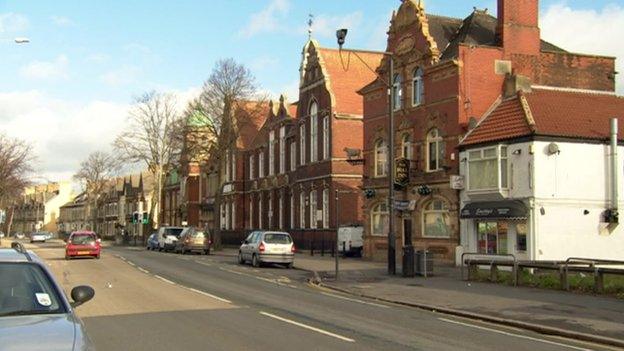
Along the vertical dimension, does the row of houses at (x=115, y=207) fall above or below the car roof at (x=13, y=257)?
above

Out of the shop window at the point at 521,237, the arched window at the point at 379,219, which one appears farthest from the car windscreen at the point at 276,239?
the shop window at the point at 521,237

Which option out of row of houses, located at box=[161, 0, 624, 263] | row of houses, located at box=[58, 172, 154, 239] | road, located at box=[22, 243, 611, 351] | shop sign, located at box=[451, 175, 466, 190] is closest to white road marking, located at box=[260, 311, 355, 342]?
road, located at box=[22, 243, 611, 351]

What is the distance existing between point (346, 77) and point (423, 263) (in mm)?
26687

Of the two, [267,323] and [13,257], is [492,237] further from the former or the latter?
[13,257]

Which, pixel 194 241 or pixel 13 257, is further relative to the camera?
pixel 194 241

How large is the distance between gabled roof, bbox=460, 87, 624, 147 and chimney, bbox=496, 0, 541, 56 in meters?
2.24

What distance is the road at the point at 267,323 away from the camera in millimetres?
10523

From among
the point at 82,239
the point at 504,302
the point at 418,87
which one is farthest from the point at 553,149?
the point at 82,239

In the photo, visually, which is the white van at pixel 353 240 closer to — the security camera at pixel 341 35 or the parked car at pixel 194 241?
the parked car at pixel 194 241

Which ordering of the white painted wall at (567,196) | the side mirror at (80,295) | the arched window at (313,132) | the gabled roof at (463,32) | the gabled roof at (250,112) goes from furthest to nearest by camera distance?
the gabled roof at (250,112) → the arched window at (313,132) → the gabled roof at (463,32) → the white painted wall at (567,196) → the side mirror at (80,295)

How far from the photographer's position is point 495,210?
28266 millimetres

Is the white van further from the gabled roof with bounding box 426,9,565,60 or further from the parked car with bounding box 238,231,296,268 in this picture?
the gabled roof with bounding box 426,9,565,60

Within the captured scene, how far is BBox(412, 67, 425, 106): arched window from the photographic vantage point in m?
34.6

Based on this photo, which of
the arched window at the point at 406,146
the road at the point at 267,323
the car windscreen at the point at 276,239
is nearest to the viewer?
the road at the point at 267,323
